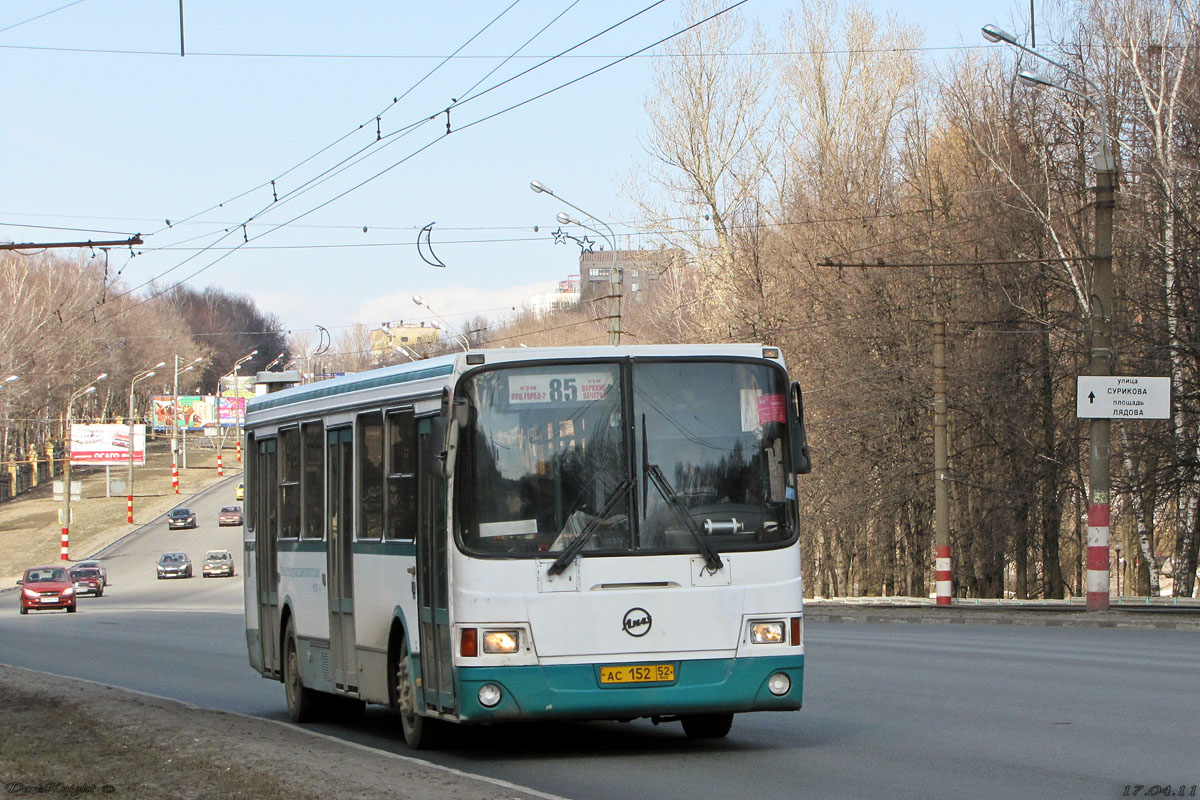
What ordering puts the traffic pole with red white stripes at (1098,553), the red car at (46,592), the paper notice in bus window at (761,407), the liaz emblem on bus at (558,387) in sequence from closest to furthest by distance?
the liaz emblem on bus at (558,387) → the paper notice in bus window at (761,407) → the traffic pole with red white stripes at (1098,553) → the red car at (46,592)

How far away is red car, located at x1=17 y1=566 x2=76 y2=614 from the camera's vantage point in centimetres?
4969

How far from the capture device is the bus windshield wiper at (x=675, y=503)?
34.5 feet

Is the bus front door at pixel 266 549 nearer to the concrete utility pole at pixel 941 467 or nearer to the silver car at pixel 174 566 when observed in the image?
the concrete utility pole at pixel 941 467

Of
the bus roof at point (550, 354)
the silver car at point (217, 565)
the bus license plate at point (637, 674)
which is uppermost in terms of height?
the bus roof at point (550, 354)

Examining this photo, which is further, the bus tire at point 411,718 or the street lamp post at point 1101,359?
the street lamp post at point 1101,359

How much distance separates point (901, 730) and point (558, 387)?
359cm

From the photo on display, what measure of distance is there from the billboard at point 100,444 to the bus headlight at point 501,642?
302 ft

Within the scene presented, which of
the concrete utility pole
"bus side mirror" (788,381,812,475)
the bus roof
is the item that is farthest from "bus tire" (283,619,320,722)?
the concrete utility pole

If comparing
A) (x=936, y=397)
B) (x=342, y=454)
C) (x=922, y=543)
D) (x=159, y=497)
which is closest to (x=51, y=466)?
(x=159, y=497)

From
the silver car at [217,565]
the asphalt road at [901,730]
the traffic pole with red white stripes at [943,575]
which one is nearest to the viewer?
the asphalt road at [901,730]

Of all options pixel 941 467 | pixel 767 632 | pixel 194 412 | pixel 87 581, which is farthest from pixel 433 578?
pixel 194 412

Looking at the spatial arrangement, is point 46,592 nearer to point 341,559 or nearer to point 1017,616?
point 1017,616

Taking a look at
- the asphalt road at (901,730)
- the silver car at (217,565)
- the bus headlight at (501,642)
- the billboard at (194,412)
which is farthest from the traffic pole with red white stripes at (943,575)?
the billboard at (194,412)

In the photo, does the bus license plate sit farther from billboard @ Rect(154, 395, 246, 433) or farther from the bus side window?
billboard @ Rect(154, 395, 246, 433)
